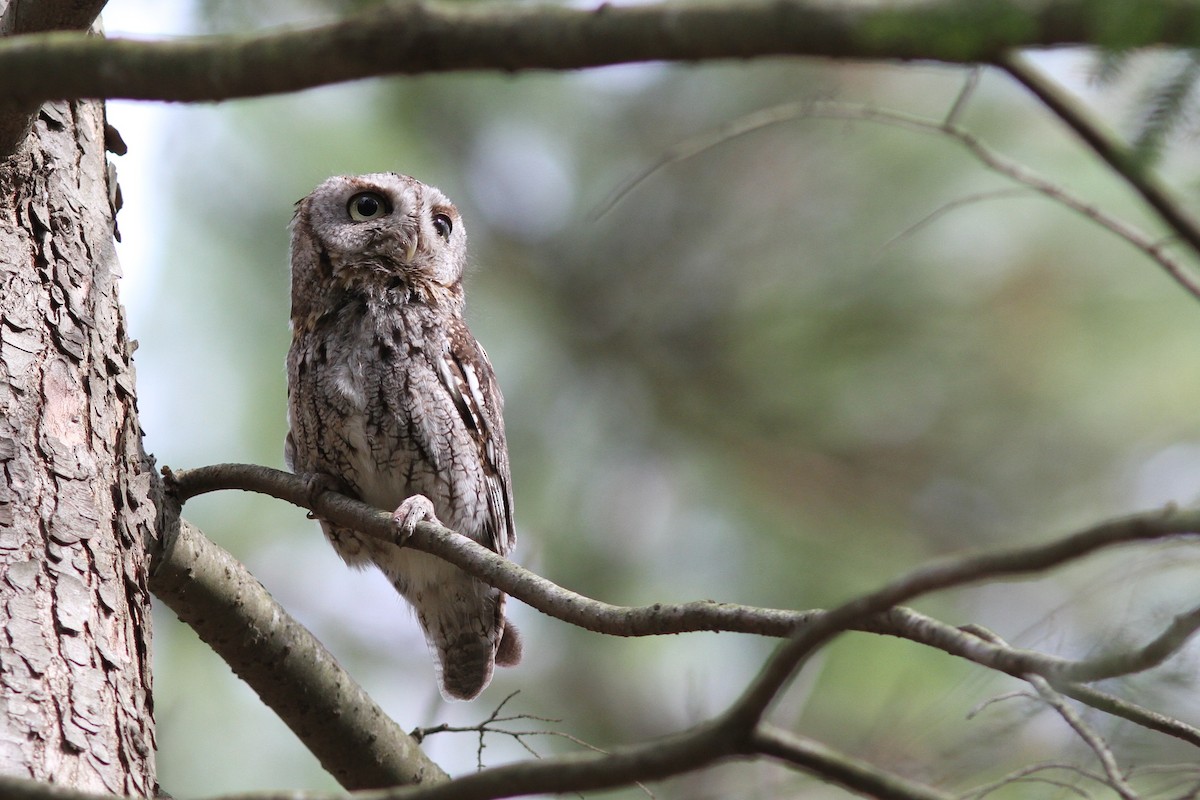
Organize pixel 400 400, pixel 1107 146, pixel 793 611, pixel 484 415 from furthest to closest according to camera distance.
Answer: pixel 484 415 → pixel 400 400 → pixel 793 611 → pixel 1107 146

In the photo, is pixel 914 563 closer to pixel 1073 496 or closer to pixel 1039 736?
pixel 1073 496

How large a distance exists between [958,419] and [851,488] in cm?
54

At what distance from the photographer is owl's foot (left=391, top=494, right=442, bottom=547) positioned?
2.39 metres

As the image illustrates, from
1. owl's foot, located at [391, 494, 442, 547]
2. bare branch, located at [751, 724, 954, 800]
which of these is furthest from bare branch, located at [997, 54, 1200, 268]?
owl's foot, located at [391, 494, 442, 547]

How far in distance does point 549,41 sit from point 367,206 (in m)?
2.48

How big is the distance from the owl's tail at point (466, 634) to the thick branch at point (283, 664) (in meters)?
0.68

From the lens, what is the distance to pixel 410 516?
251 cm

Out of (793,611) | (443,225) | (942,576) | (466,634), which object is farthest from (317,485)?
(942,576)

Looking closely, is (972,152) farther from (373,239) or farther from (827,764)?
(373,239)

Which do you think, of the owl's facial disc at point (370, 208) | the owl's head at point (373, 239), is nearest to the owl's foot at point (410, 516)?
the owl's head at point (373, 239)

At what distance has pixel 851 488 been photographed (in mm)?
4797

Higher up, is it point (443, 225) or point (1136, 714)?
point (443, 225)

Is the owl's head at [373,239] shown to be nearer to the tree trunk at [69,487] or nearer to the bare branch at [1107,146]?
the tree trunk at [69,487]

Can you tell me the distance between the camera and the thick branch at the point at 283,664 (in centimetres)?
225
